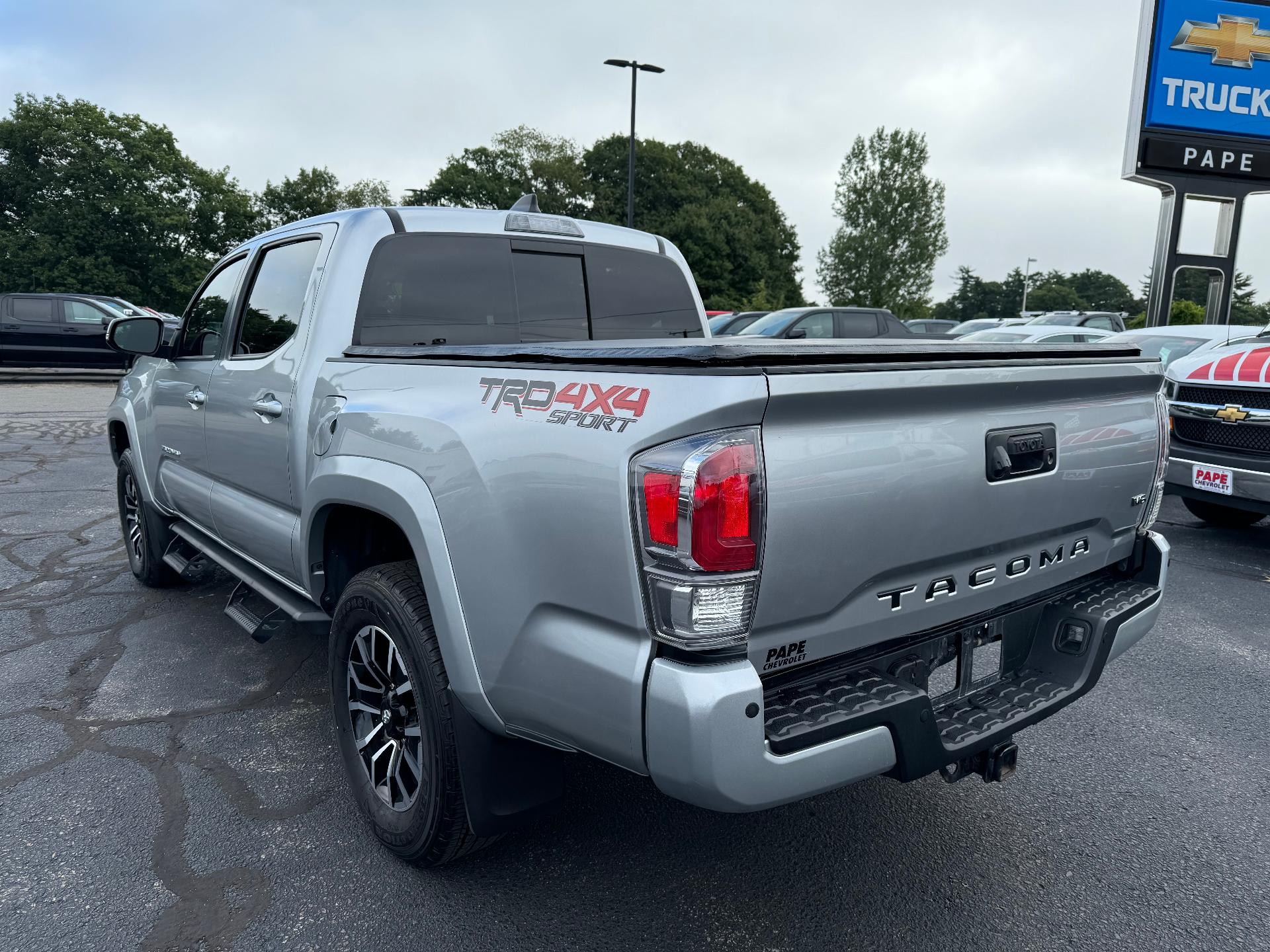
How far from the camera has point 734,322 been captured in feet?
58.6

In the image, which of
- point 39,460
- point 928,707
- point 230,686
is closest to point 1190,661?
point 928,707

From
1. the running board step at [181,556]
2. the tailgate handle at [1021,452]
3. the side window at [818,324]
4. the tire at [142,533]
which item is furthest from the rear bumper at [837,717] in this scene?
the side window at [818,324]

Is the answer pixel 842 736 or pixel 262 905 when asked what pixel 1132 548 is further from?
pixel 262 905

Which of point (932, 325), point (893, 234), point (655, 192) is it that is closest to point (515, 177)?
point (655, 192)

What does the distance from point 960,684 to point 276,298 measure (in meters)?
2.88

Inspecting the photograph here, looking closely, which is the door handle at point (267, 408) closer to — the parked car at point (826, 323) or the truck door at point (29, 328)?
the parked car at point (826, 323)

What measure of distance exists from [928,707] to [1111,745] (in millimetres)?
1861

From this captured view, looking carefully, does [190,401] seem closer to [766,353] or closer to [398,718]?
[398,718]

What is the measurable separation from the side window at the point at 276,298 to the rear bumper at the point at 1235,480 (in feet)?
17.5

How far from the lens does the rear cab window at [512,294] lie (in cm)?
309

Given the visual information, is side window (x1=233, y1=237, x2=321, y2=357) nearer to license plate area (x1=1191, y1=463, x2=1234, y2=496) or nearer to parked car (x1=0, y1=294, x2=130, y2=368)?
license plate area (x1=1191, y1=463, x2=1234, y2=496)

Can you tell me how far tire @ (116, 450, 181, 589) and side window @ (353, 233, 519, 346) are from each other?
2.50m

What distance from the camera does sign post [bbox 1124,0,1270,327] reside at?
520 inches

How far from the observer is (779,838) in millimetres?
2656
